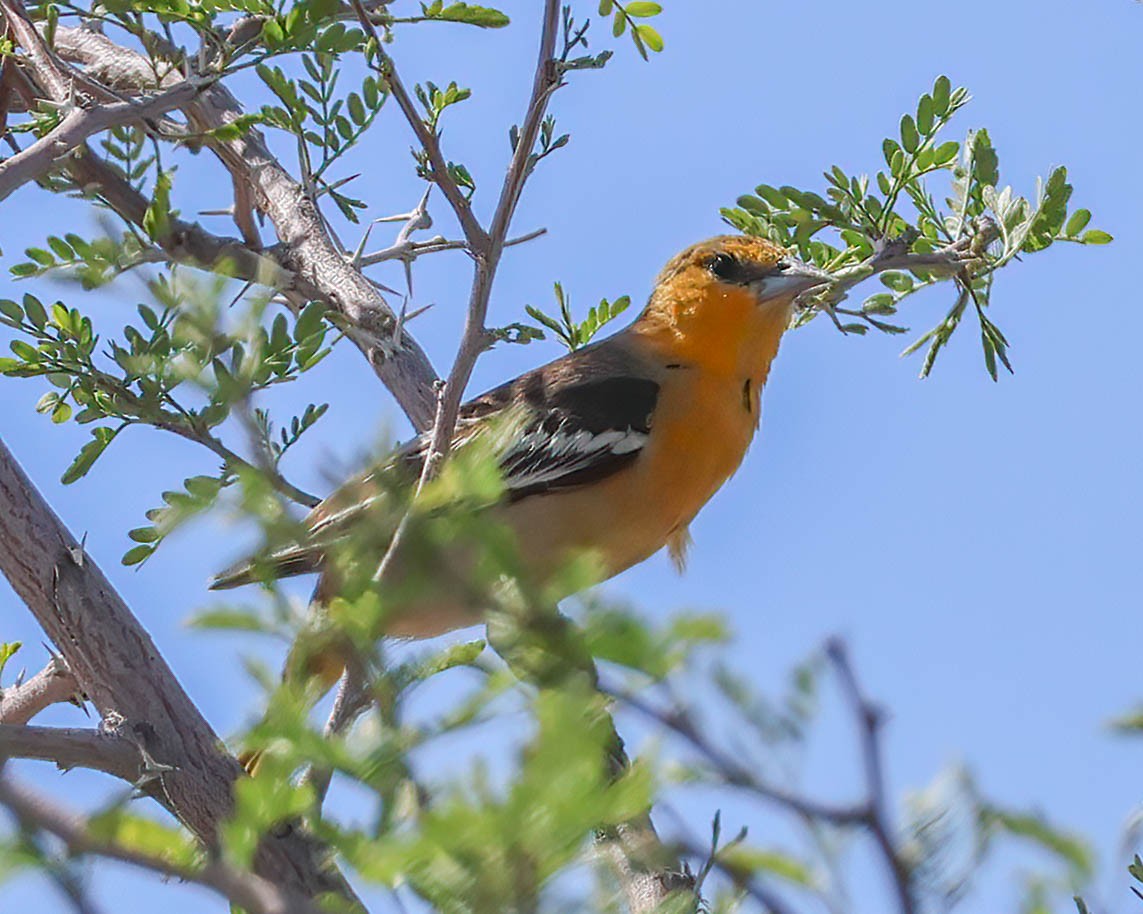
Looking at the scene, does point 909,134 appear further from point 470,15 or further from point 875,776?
point 875,776

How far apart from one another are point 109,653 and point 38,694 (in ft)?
3.10

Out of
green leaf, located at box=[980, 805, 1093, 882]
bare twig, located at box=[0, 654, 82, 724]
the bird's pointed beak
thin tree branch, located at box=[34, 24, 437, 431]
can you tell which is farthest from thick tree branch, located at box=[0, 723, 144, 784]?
the bird's pointed beak

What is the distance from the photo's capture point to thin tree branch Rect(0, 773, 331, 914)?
1.20 m

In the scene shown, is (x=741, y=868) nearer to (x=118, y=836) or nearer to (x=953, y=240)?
(x=118, y=836)

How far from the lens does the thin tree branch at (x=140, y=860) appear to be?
1.20 meters

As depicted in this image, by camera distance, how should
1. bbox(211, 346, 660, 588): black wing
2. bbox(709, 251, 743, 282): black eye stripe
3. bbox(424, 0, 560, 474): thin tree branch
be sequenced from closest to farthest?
1. bbox(424, 0, 560, 474): thin tree branch
2. bbox(211, 346, 660, 588): black wing
3. bbox(709, 251, 743, 282): black eye stripe

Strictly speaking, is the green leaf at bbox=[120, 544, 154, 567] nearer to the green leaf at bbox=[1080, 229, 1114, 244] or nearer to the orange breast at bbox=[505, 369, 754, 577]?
the orange breast at bbox=[505, 369, 754, 577]

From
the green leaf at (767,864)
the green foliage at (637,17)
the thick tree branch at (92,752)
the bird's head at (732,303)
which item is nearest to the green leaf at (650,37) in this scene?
the green foliage at (637,17)

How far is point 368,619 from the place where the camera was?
160cm

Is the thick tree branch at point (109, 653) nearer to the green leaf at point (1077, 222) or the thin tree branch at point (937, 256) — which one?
the thin tree branch at point (937, 256)

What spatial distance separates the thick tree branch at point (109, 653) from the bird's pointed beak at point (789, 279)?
2.26m

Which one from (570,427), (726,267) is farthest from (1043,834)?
(726,267)

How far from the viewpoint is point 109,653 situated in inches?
138

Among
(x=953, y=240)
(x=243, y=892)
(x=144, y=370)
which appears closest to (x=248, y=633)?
(x=243, y=892)
